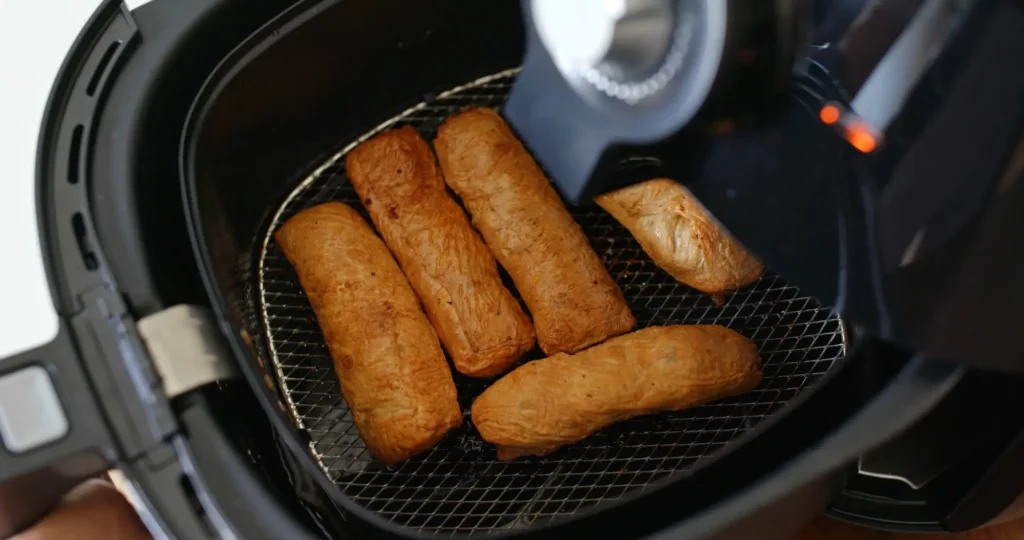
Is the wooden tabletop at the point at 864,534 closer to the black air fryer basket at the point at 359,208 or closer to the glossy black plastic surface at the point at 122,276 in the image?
the black air fryer basket at the point at 359,208

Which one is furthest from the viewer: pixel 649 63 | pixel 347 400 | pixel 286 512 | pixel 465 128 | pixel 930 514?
pixel 465 128

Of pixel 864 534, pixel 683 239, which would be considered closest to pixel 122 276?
pixel 683 239

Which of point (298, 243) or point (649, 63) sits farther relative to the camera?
point (298, 243)

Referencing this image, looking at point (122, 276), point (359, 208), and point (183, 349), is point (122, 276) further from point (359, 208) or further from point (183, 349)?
point (359, 208)

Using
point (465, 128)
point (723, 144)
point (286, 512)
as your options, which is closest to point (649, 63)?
point (723, 144)

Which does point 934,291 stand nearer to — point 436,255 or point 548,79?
point 548,79

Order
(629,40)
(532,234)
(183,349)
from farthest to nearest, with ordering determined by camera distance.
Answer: (532,234), (183,349), (629,40)

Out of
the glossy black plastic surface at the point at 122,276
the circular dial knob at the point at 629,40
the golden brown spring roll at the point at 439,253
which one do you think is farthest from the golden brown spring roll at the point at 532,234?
the circular dial knob at the point at 629,40
